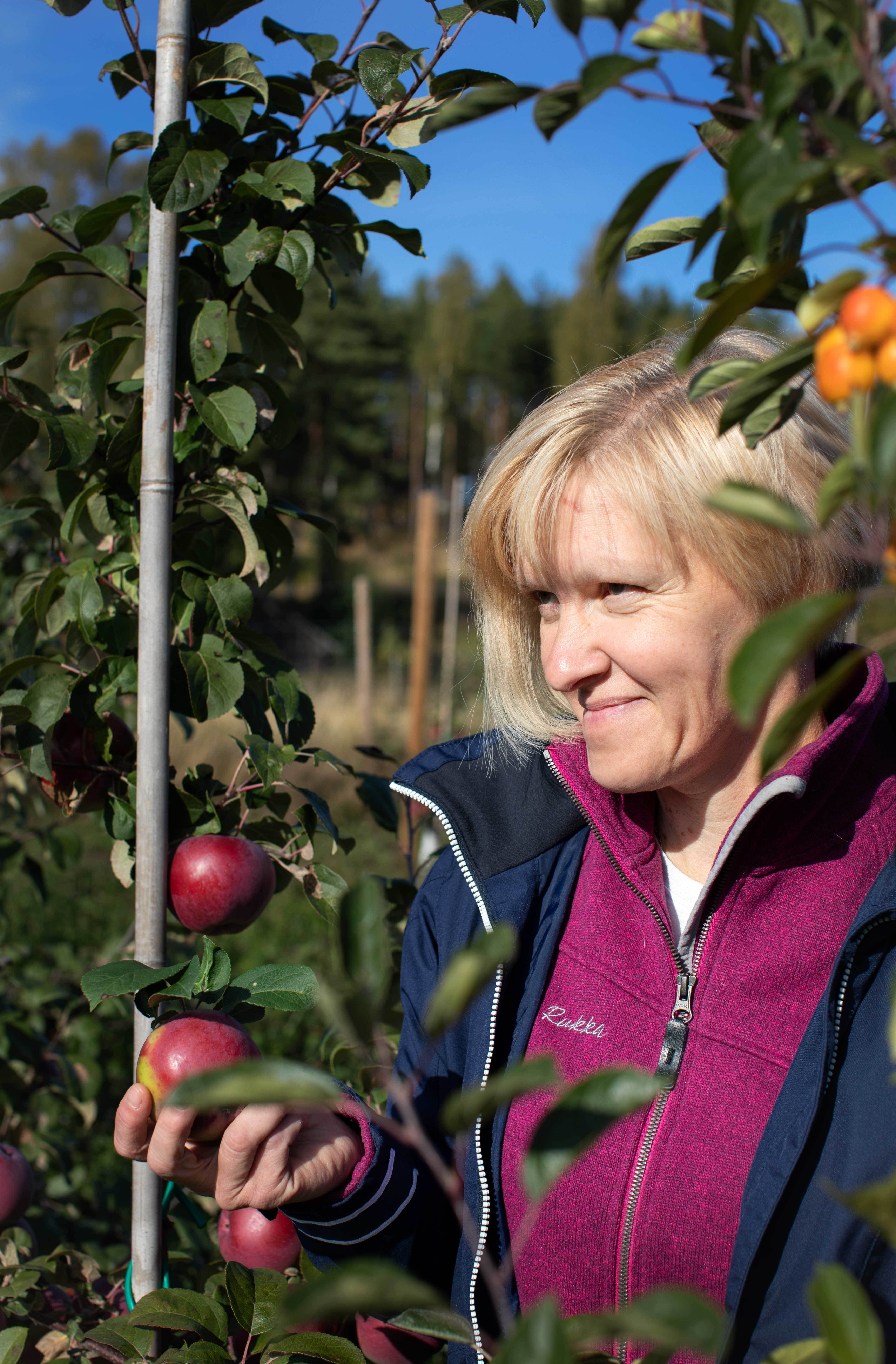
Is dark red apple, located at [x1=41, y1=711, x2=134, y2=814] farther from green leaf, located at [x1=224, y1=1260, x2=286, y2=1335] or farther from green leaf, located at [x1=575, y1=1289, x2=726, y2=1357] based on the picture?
green leaf, located at [x1=575, y1=1289, x2=726, y2=1357]

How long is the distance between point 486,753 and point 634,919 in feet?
1.02

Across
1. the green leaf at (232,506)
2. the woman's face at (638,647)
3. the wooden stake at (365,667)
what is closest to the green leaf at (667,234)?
the woman's face at (638,647)

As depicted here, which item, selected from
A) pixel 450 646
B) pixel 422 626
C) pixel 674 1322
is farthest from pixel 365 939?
pixel 450 646

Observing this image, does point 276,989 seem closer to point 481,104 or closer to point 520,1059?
point 520,1059

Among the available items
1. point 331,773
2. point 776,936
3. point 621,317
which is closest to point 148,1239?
point 776,936

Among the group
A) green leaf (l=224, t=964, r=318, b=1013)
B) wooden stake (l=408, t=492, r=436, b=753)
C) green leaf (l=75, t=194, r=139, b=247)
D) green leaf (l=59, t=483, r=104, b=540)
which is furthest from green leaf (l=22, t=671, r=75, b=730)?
wooden stake (l=408, t=492, r=436, b=753)

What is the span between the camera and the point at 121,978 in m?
0.95

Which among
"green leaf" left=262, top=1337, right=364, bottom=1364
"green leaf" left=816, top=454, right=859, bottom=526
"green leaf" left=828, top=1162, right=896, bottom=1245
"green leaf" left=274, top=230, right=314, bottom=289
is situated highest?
"green leaf" left=274, top=230, right=314, bottom=289

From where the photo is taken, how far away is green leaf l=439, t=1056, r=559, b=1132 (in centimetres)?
42

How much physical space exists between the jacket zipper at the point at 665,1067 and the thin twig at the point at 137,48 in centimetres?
109

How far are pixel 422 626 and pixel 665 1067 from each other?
250 inches

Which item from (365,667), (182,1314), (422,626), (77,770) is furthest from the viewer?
(365,667)

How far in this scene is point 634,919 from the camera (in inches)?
46.8

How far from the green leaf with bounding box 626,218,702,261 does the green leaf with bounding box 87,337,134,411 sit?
637 millimetres
